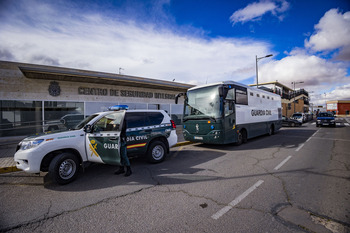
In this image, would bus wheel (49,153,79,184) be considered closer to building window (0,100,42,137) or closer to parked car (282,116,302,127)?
building window (0,100,42,137)

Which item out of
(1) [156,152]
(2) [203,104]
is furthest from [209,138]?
(1) [156,152]

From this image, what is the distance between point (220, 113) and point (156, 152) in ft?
11.5

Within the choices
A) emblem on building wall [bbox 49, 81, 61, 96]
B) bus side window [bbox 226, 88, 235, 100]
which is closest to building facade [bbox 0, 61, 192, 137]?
emblem on building wall [bbox 49, 81, 61, 96]

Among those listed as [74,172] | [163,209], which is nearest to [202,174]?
[163,209]

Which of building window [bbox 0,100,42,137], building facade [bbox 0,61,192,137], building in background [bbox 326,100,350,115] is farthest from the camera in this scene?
building in background [bbox 326,100,350,115]

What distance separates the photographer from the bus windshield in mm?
8023

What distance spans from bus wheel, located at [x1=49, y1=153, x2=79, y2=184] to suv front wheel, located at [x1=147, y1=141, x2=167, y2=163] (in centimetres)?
220

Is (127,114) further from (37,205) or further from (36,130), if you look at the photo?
(36,130)

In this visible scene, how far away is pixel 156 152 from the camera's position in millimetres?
6195

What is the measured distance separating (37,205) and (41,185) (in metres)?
1.22

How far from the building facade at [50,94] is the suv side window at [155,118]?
6.78 meters

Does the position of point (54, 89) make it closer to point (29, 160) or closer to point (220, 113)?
point (29, 160)

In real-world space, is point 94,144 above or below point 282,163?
above

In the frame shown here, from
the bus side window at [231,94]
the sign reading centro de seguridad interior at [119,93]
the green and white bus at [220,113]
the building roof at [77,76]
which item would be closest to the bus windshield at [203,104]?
the green and white bus at [220,113]
